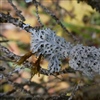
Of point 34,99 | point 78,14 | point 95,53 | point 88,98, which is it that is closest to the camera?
point 95,53

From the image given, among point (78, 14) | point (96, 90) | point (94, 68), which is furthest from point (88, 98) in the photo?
point (78, 14)

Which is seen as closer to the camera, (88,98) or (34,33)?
(34,33)

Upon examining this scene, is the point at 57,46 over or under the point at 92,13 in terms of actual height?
under

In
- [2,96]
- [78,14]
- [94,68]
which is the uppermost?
[78,14]

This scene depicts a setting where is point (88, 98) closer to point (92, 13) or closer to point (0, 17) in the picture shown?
point (0, 17)

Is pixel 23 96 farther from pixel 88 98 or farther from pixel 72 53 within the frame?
pixel 72 53

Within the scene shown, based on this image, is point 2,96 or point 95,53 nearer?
point 95,53

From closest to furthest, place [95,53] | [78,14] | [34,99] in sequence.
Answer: [95,53]
[34,99]
[78,14]

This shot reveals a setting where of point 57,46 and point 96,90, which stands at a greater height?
point 57,46

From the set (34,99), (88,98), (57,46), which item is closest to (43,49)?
(57,46)
